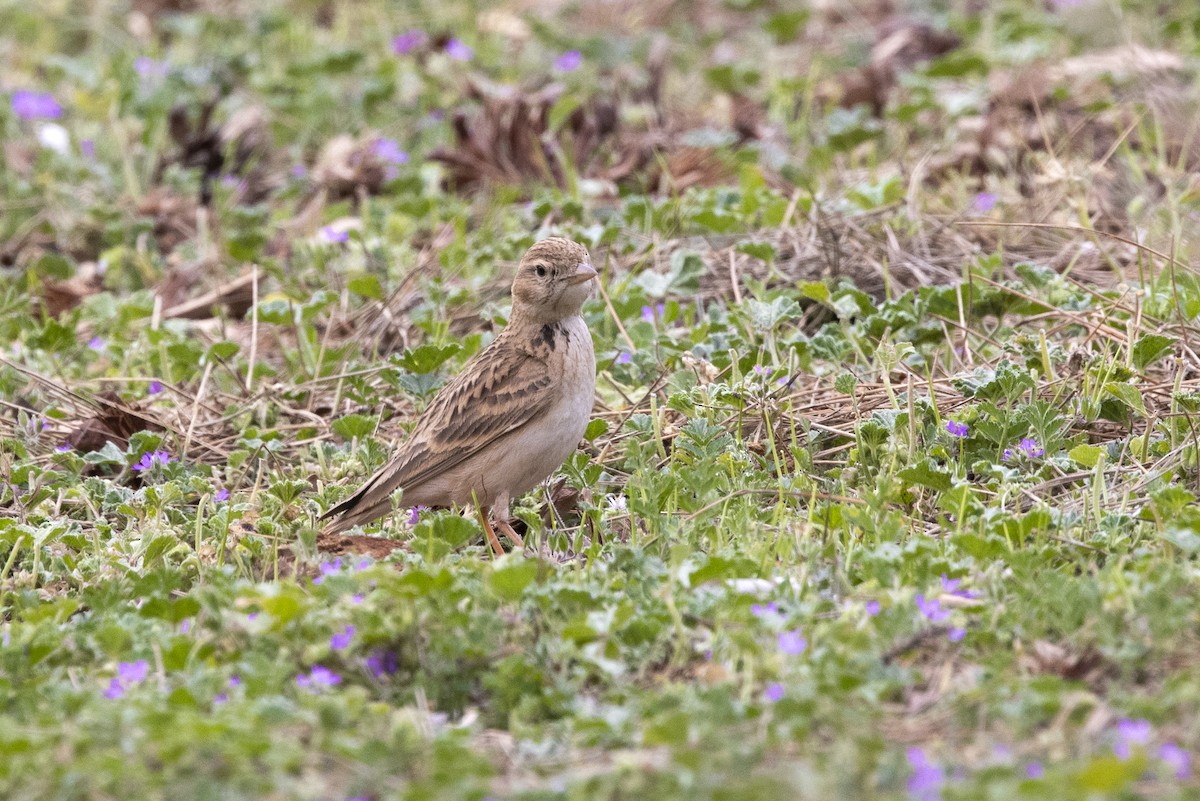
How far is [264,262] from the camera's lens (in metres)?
9.13

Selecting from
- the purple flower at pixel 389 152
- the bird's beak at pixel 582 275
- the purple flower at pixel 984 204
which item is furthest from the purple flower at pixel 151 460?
the purple flower at pixel 984 204

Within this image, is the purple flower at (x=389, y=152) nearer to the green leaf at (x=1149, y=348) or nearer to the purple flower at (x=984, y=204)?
the purple flower at (x=984, y=204)

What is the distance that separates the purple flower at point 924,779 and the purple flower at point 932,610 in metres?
0.89

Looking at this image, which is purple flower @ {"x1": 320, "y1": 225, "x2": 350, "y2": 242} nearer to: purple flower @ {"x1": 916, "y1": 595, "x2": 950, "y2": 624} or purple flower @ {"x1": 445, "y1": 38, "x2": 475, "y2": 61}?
purple flower @ {"x1": 445, "y1": 38, "x2": 475, "y2": 61}

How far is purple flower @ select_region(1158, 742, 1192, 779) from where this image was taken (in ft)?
11.9

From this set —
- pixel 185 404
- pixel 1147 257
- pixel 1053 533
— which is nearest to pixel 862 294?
pixel 1147 257

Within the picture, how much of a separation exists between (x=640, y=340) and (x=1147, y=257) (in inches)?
99.2

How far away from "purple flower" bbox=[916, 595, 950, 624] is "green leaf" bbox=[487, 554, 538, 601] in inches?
43.6

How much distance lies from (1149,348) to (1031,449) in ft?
2.28

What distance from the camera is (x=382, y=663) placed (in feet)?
15.1

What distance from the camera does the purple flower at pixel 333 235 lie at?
363 inches

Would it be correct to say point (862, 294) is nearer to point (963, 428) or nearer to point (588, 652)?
point (963, 428)

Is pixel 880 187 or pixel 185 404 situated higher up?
pixel 880 187

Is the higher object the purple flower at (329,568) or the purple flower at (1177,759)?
the purple flower at (1177,759)
